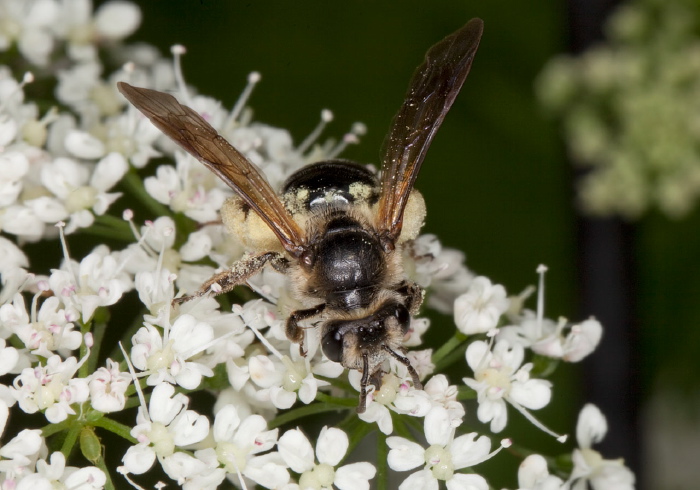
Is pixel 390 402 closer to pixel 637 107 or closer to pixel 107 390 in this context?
pixel 107 390

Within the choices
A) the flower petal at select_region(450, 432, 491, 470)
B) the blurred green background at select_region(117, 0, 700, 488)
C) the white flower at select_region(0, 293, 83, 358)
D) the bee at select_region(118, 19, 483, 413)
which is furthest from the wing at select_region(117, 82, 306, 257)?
the blurred green background at select_region(117, 0, 700, 488)

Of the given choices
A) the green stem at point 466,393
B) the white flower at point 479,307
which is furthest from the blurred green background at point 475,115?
the green stem at point 466,393

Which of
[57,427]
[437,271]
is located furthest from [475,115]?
[57,427]

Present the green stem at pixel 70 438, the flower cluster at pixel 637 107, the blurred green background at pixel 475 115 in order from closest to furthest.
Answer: the green stem at pixel 70 438 → the flower cluster at pixel 637 107 → the blurred green background at pixel 475 115

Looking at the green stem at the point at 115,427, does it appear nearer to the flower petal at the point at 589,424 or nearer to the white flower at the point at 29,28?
the flower petal at the point at 589,424

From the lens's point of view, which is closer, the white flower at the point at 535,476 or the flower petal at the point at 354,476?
the flower petal at the point at 354,476

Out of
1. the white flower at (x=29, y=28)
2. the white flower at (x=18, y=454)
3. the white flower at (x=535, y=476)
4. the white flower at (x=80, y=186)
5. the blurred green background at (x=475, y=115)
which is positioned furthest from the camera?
the blurred green background at (x=475, y=115)

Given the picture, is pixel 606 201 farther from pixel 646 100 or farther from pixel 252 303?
pixel 252 303
